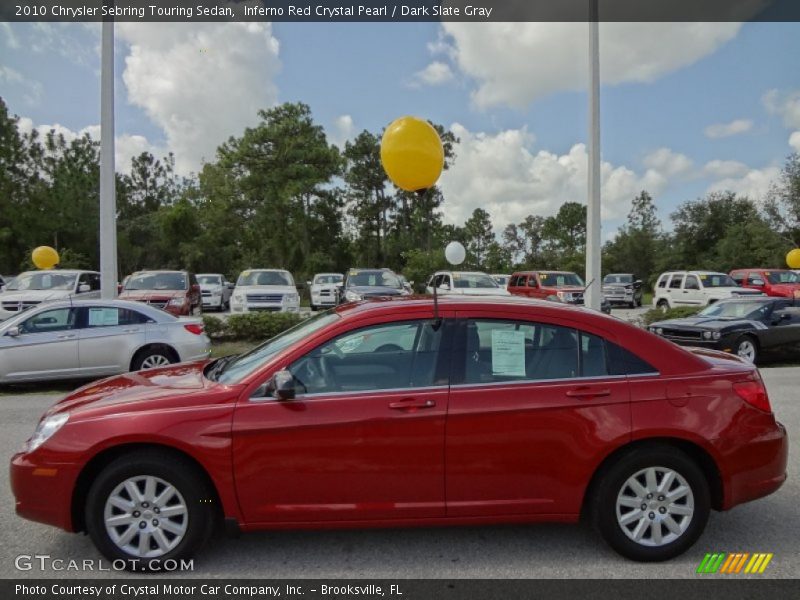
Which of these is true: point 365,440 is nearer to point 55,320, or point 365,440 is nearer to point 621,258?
point 55,320

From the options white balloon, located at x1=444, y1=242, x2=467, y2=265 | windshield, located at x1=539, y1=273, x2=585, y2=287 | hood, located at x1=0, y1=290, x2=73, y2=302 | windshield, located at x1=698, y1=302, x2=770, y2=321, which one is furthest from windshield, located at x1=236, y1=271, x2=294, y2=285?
windshield, located at x1=698, y1=302, x2=770, y2=321

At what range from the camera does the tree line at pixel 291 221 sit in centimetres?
4309

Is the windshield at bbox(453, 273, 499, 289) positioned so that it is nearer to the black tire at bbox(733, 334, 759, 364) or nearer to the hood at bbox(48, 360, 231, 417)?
the black tire at bbox(733, 334, 759, 364)

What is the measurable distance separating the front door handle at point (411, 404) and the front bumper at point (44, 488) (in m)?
1.87

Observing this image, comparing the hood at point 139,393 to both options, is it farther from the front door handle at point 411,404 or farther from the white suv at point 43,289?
the white suv at point 43,289

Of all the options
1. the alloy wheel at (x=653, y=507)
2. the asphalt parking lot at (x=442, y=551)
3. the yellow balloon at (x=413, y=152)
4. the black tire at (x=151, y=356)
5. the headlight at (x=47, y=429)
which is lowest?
the asphalt parking lot at (x=442, y=551)

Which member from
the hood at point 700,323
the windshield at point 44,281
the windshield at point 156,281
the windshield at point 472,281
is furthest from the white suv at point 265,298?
the hood at point 700,323

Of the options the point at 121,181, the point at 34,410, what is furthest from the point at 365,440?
the point at 121,181

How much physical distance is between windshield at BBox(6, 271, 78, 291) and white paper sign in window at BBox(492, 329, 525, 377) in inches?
605

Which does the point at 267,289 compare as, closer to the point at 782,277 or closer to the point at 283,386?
the point at 283,386

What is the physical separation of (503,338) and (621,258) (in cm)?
5804

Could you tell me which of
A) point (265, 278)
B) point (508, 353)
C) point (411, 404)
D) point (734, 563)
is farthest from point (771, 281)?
point (411, 404)
